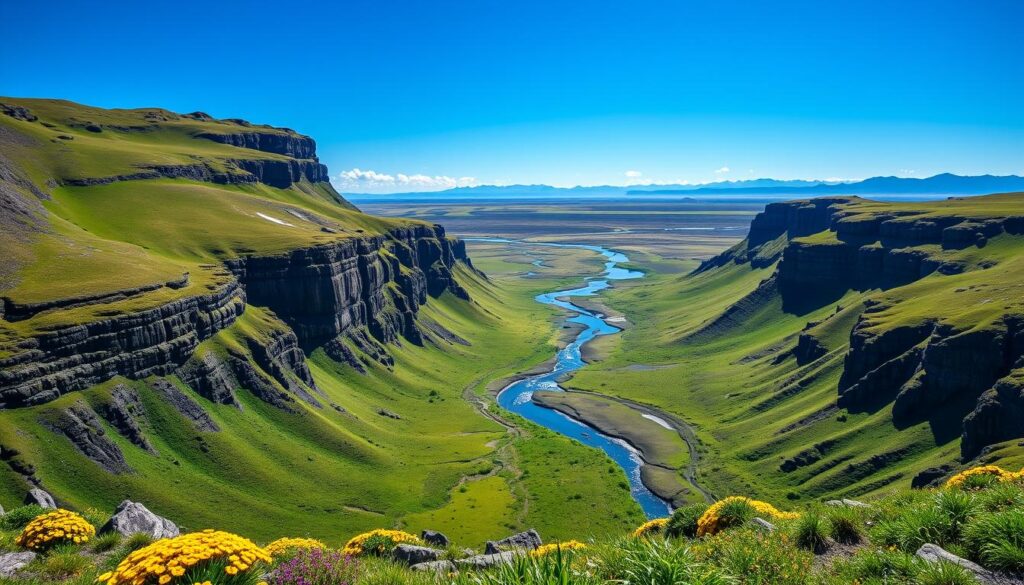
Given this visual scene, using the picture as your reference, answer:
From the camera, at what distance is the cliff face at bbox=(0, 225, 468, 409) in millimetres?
77062

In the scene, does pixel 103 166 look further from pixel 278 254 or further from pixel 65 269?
pixel 65 269

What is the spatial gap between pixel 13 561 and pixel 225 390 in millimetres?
83496

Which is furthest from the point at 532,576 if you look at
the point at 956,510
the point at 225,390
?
the point at 225,390

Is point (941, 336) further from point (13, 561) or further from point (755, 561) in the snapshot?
point (13, 561)

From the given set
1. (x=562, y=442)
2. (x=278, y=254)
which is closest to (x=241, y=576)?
(x=562, y=442)

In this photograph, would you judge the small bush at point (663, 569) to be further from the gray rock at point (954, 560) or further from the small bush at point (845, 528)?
the small bush at point (845, 528)

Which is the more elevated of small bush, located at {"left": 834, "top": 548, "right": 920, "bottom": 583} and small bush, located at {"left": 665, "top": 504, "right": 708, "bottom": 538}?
small bush, located at {"left": 834, "top": 548, "right": 920, "bottom": 583}

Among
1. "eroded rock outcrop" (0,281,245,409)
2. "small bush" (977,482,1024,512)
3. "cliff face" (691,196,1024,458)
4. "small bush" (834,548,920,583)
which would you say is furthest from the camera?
"cliff face" (691,196,1024,458)

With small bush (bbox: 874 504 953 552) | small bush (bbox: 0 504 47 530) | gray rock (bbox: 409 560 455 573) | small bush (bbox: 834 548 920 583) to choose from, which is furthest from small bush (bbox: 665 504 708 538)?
small bush (bbox: 0 504 47 530)

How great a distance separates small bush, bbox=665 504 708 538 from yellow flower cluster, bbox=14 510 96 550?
962 inches

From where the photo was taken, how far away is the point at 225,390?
100m

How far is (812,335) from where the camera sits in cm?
14850

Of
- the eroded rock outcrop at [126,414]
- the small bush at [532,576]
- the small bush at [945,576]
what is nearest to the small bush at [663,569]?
the small bush at [532,576]

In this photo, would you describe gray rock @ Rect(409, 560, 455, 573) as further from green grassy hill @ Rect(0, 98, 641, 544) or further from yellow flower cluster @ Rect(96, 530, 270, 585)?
green grassy hill @ Rect(0, 98, 641, 544)
